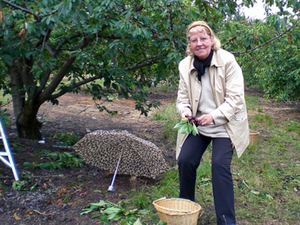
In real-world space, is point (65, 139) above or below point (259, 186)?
above

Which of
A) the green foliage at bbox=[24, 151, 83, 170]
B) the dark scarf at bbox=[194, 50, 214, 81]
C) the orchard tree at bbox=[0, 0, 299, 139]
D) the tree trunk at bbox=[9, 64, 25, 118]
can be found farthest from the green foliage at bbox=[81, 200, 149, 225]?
the tree trunk at bbox=[9, 64, 25, 118]

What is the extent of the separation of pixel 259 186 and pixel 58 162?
2646 mm

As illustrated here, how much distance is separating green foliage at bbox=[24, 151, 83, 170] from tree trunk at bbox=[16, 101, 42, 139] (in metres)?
0.73

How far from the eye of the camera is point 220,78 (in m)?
2.33

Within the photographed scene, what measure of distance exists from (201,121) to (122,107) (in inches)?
267

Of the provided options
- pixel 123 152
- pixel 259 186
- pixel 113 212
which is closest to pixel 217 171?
pixel 113 212

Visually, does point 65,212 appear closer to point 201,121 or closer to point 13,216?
point 13,216

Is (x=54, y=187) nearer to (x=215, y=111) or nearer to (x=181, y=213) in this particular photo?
(x=181, y=213)

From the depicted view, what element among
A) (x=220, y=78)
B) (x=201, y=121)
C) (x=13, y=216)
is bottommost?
(x=13, y=216)

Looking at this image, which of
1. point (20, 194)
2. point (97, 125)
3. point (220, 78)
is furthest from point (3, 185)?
point (97, 125)

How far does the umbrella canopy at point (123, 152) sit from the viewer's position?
342 cm

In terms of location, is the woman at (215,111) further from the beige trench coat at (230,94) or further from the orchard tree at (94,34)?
the orchard tree at (94,34)

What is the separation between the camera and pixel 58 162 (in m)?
4.05

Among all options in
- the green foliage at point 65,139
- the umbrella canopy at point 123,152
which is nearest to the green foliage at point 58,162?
the green foliage at point 65,139
